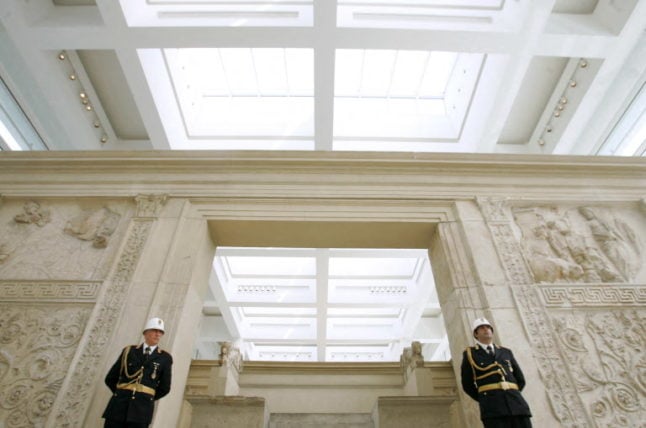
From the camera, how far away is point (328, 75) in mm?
7039

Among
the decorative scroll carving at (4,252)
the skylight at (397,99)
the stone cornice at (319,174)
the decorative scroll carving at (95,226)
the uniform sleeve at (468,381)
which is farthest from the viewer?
the skylight at (397,99)

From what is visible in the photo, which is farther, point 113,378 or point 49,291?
point 49,291

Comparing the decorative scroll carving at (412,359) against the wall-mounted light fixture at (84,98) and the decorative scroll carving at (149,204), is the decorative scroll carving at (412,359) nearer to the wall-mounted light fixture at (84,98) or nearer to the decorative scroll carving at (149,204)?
the decorative scroll carving at (149,204)

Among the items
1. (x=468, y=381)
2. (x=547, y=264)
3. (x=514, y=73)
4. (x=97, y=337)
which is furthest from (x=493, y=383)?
(x=514, y=73)

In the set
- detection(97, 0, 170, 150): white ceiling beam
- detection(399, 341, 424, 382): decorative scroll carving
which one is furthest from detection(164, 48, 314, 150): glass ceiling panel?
detection(399, 341, 424, 382): decorative scroll carving

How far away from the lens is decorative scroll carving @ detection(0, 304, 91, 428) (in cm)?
405

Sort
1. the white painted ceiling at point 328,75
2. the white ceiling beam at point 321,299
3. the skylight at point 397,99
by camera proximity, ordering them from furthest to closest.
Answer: the white ceiling beam at point 321,299
the skylight at point 397,99
the white painted ceiling at point 328,75

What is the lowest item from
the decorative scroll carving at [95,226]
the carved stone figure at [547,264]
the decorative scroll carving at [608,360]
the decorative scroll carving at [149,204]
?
the decorative scroll carving at [608,360]

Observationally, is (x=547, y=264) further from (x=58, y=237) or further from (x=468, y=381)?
(x=58, y=237)

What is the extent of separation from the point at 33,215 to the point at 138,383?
3871 mm

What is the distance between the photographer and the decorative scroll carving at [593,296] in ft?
15.7

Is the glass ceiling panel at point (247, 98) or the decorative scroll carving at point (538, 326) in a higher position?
the glass ceiling panel at point (247, 98)

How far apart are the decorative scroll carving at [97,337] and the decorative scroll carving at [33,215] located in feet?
4.60

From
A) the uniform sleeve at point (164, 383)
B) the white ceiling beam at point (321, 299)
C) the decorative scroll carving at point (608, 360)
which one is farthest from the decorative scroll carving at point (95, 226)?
the decorative scroll carving at point (608, 360)
